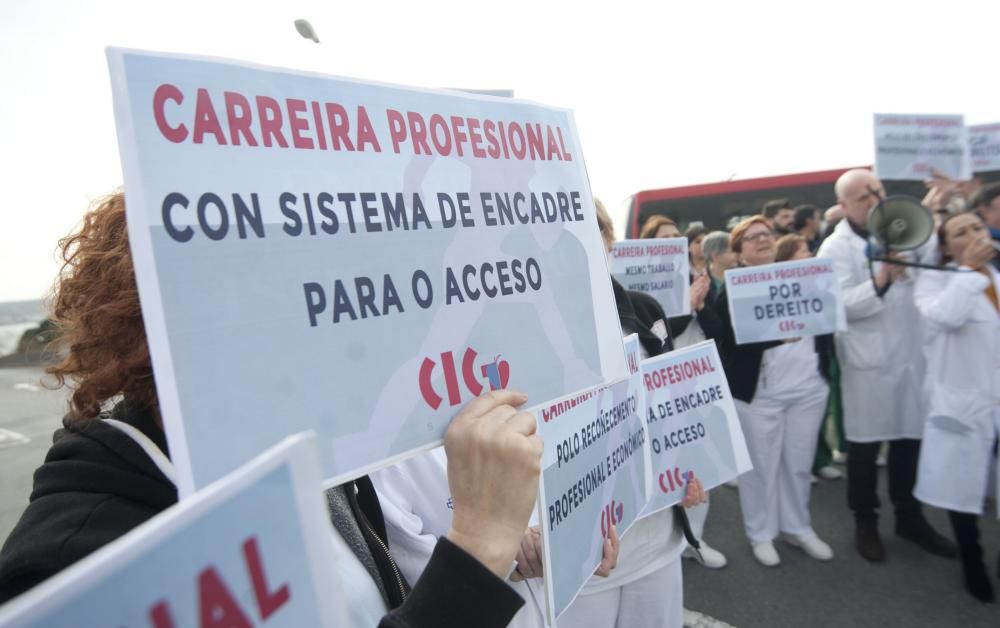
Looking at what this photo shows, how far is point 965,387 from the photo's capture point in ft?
9.14

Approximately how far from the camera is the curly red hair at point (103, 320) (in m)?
0.91

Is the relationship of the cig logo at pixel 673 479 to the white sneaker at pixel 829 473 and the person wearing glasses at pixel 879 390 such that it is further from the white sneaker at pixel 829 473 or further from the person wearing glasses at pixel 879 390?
the white sneaker at pixel 829 473

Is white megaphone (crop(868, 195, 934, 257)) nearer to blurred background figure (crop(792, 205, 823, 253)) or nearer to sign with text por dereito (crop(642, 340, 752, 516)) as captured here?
sign with text por dereito (crop(642, 340, 752, 516))

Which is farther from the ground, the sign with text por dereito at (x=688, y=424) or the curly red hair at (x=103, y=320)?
the curly red hair at (x=103, y=320)

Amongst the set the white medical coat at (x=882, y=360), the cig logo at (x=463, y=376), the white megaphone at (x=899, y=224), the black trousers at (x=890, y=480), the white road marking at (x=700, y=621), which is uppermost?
the white megaphone at (x=899, y=224)

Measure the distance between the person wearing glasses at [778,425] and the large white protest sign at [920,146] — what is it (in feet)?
4.64

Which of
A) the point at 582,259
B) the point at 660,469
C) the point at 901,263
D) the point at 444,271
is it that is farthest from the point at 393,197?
the point at 901,263

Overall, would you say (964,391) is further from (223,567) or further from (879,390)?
(223,567)

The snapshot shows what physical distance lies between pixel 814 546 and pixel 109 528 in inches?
146

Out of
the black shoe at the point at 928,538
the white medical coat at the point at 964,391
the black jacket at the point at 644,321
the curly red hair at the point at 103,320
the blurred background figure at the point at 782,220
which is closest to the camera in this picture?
the curly red hair at the point at 103,320

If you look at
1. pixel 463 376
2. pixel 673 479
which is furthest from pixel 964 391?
pixel 463 376

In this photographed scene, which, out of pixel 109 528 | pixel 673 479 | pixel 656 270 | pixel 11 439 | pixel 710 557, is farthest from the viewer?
pixel 11 439

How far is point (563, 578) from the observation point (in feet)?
3.92

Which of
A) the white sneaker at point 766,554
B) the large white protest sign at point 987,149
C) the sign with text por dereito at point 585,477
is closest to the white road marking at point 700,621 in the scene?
the white sneaker at point 766,554
